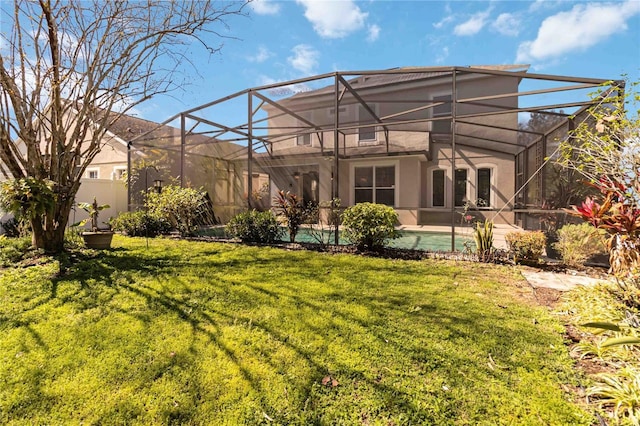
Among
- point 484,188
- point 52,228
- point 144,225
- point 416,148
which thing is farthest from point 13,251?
point 484,188

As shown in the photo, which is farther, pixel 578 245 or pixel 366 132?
pixel 366 132

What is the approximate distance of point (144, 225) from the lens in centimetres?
947

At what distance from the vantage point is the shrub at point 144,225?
948 cm

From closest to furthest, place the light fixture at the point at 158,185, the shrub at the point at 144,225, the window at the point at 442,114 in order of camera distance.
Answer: the shrub at the point at 144,225 → the light fixture at the point at 158,185 → the window at the point at 442,114

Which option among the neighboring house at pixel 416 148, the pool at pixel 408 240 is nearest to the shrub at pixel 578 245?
the pool at pixel 408 240

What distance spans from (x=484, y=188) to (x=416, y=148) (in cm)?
330

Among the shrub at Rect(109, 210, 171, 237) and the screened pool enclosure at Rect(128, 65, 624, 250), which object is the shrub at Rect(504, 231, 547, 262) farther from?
the shrub at Rect(109, 210, 171, 237)

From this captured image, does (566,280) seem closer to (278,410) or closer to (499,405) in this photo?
(499,405)

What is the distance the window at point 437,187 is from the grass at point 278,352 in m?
8.53

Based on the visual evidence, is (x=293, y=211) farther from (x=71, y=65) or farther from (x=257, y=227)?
(x=71, y=65)

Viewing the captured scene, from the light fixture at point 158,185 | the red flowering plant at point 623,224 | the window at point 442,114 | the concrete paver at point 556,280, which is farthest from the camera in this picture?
the window at point 442,114

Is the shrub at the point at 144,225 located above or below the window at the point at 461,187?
below

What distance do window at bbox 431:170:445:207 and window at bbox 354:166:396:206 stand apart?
1.85m

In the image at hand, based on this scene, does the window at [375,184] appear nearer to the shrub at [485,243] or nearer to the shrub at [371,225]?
the shrub at [371,225]
